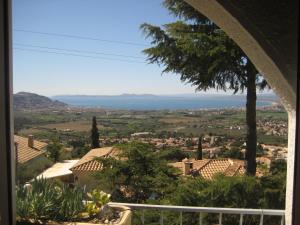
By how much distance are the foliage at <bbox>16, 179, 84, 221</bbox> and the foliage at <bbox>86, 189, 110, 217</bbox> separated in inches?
2.4

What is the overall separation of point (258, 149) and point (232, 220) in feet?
10.2

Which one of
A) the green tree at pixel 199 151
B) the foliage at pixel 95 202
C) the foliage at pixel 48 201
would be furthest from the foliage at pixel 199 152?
the foliage at pixel 48 201

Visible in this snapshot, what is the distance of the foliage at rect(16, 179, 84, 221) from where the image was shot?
2057 millimetres

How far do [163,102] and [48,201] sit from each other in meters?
5.40

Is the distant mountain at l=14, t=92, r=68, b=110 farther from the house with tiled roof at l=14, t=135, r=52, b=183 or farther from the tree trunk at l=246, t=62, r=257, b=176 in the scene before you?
the tree trunk at l=246, t=62, r=257, b=176

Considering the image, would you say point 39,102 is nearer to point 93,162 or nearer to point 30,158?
point 30,158

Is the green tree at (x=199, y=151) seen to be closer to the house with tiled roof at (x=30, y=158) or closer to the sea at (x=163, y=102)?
the sea at (x=163, y=102)

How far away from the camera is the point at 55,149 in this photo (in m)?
6.56

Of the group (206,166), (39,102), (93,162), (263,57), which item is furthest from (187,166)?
(263,57)

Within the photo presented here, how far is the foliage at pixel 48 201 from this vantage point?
2.06m

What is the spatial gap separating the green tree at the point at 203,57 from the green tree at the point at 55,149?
2675mm

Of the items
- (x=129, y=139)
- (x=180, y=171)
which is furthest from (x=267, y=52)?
(x=129, y=139)

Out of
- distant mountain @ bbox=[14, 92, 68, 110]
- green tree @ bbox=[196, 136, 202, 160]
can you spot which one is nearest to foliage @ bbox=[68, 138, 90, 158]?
distant mountain @ bbox=[14, 92, 68, 110]

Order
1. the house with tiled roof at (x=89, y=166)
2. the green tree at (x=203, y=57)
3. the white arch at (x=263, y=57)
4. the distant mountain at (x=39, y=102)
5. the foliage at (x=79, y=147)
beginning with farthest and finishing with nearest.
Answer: the foliage at (x=79, y=147) < the green tree at (x=203, y=57) < the house with tiled roof at (x=89, y=166) < the distant mountain at (x=39, y=102) < the white arch at (x=263, y=57)
